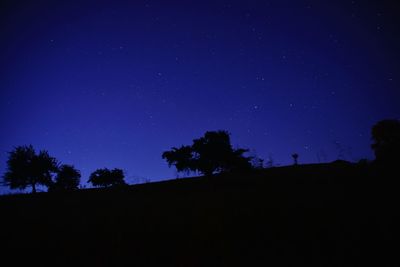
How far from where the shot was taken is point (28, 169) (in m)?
45.2

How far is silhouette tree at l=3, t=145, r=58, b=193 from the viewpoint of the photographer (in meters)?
44.4

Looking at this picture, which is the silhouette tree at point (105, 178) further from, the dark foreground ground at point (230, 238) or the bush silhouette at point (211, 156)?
the dark foreground ground at point (230, 238)

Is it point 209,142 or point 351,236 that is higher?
point 209,142

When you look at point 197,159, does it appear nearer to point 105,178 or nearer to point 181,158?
point 181,158

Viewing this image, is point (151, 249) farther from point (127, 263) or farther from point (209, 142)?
point (209, 142)

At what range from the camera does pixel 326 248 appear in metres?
7.09

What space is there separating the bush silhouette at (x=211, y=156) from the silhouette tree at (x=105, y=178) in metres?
21.3

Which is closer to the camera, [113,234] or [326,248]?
[326,248]

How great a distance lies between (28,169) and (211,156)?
34212 mm

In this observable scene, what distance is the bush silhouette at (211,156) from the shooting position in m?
45.1

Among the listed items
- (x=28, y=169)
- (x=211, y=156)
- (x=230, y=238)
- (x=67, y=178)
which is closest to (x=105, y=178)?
(x=67, y=178)

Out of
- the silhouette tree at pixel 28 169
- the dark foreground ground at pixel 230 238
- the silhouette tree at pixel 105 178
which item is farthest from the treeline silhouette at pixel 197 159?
the dark foreground ground at pixel 230 238

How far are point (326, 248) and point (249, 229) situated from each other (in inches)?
112

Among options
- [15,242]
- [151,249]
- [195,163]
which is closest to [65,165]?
[195,163]
